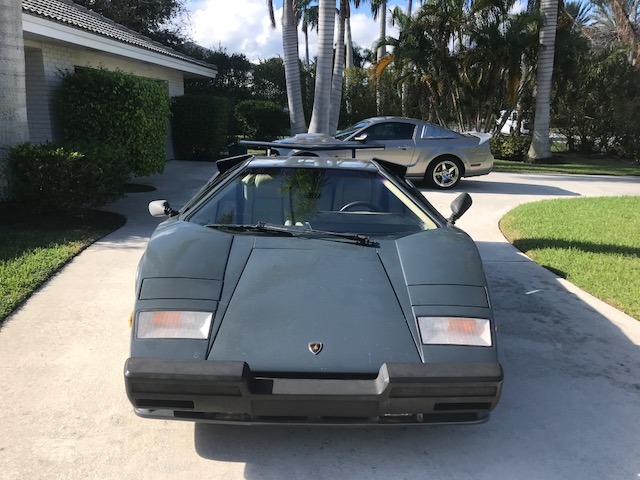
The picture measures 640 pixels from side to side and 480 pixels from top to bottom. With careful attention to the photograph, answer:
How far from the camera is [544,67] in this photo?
17344 millimetres

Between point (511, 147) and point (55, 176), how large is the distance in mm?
16834

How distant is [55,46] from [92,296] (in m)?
7.60

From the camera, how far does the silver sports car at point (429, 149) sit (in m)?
11.5

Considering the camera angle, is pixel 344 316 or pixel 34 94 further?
pixel 34 94

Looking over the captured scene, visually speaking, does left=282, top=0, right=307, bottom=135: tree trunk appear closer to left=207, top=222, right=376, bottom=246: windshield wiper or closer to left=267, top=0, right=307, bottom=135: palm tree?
left=267, top=0, right=307, bottom=135: palm tree

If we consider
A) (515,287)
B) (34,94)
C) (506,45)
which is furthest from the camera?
(506,45)

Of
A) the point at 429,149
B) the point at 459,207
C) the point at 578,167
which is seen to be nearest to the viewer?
the point at 459,207

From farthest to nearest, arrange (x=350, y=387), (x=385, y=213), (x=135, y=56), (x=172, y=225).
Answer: (x=135, y=56), (x=385, y=213), (x=172, y=225), (x=350, y=387)

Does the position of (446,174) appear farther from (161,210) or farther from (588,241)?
(161,210)

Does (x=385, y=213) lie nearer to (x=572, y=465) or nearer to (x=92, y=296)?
(x=572, y=465)

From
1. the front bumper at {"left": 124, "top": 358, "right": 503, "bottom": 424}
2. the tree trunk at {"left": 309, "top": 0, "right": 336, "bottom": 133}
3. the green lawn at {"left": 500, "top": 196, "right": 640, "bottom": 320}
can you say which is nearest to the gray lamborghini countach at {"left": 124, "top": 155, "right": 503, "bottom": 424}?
the front bumper at {"left": 124, "top": 358, "right": 503, "bottom": 424}

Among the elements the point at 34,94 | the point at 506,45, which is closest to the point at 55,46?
the point at 34,94

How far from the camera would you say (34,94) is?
33.0 feet

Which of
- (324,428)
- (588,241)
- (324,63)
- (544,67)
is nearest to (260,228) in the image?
(324,428)
